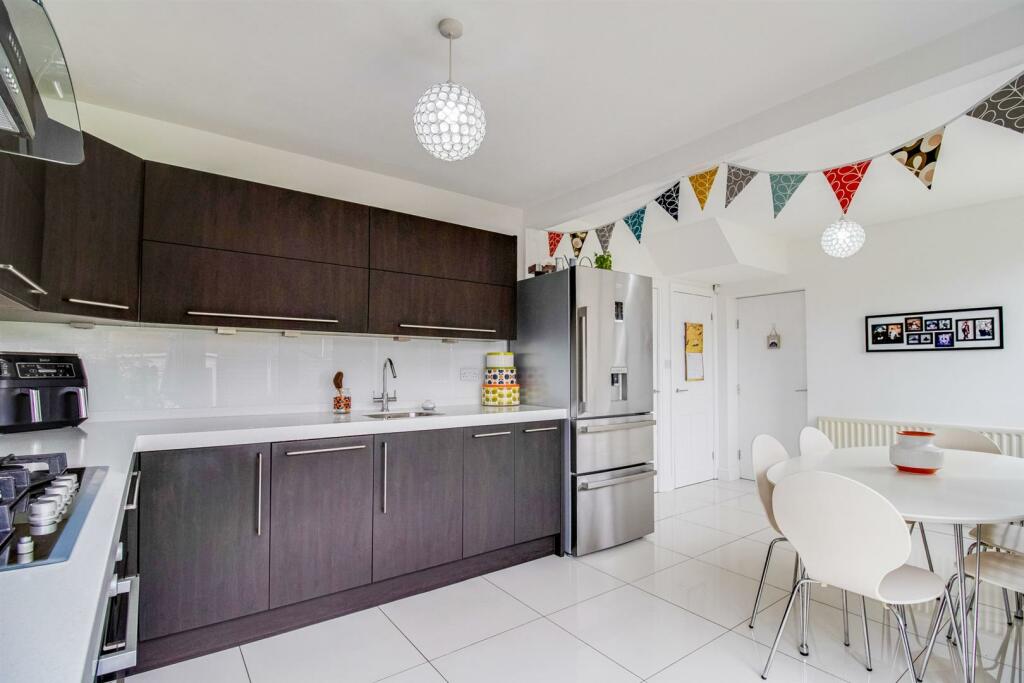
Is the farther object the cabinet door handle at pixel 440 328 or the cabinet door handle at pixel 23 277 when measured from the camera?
the cabinet door handle at pixel 440 328

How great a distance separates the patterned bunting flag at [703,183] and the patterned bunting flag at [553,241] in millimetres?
1094

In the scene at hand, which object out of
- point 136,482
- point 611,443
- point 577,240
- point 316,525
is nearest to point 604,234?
point 577,240

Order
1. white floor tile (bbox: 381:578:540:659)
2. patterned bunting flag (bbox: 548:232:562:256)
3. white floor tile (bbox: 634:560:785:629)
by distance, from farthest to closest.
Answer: patterned bunting flag (bbox: 548:232:562:256) < white floor tile (bbox: 634:560:785:629) < white floor tile (bbox: 381:578:540:659)

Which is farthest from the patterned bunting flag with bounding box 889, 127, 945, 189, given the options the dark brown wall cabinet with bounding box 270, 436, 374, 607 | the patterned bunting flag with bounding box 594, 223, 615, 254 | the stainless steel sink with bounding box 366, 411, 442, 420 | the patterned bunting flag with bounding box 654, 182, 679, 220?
the dark brown wall cabinet with bounding box 270, 436, 374, 607

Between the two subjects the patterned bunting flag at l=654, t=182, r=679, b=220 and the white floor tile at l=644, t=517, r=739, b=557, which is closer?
the white floor tile at l=644, t=517, r=739, b=557

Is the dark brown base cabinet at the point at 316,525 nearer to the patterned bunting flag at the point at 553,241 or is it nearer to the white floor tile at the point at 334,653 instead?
the white floor tile at the point at 334,653

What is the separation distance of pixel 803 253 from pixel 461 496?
13.4ft

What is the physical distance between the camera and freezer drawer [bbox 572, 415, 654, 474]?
3102 mm

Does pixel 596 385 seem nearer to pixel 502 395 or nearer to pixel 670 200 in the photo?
pixel 502 395

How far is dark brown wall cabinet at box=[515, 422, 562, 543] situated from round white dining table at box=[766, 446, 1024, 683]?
1268 mm

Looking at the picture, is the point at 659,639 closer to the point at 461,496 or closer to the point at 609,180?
Answer: the point at 461,496

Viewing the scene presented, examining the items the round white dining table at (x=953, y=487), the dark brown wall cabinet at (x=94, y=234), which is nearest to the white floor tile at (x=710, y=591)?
the round white dining table at (x=953, y=487)

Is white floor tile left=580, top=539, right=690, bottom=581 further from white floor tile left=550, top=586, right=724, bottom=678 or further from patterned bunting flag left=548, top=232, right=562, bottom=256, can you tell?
patterned bunting flag left=548, top=232, right=562, bottom=256

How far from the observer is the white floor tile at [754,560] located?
2.78 m
